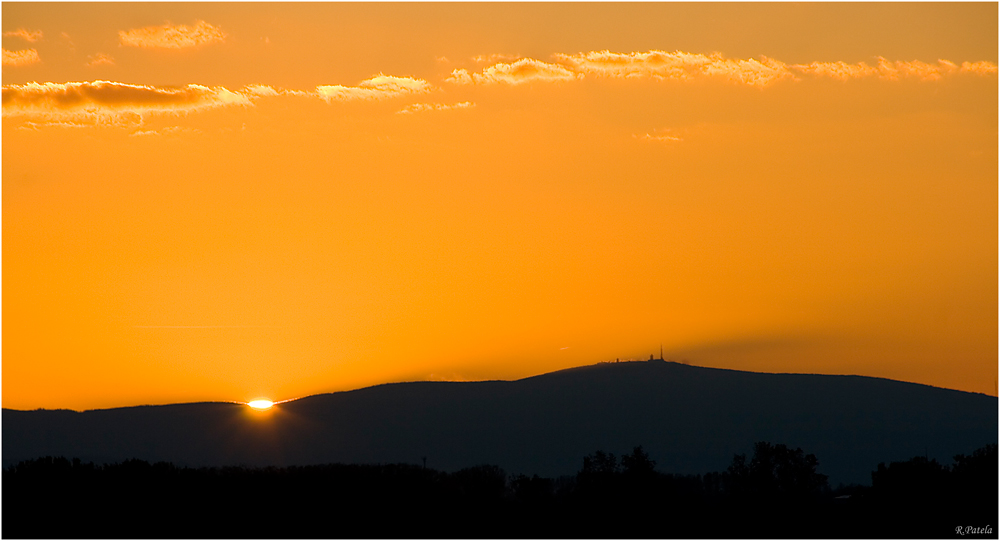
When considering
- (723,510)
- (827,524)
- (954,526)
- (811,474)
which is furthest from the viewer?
(811,474)

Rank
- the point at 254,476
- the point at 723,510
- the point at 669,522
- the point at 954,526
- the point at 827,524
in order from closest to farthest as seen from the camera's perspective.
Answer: the point at 954,526, the point at 827,524, the point at 669,522, the point at 723,510, the point at 254,476

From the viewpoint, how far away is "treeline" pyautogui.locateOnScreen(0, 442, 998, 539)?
267 ft

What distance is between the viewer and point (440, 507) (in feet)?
316

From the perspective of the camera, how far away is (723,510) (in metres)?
94.6

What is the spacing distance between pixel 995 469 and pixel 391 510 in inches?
2067

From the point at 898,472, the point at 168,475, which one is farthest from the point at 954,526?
the point at 168,475

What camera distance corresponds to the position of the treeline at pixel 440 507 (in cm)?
8125

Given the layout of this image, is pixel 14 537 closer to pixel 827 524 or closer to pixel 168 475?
pixel 168 475
